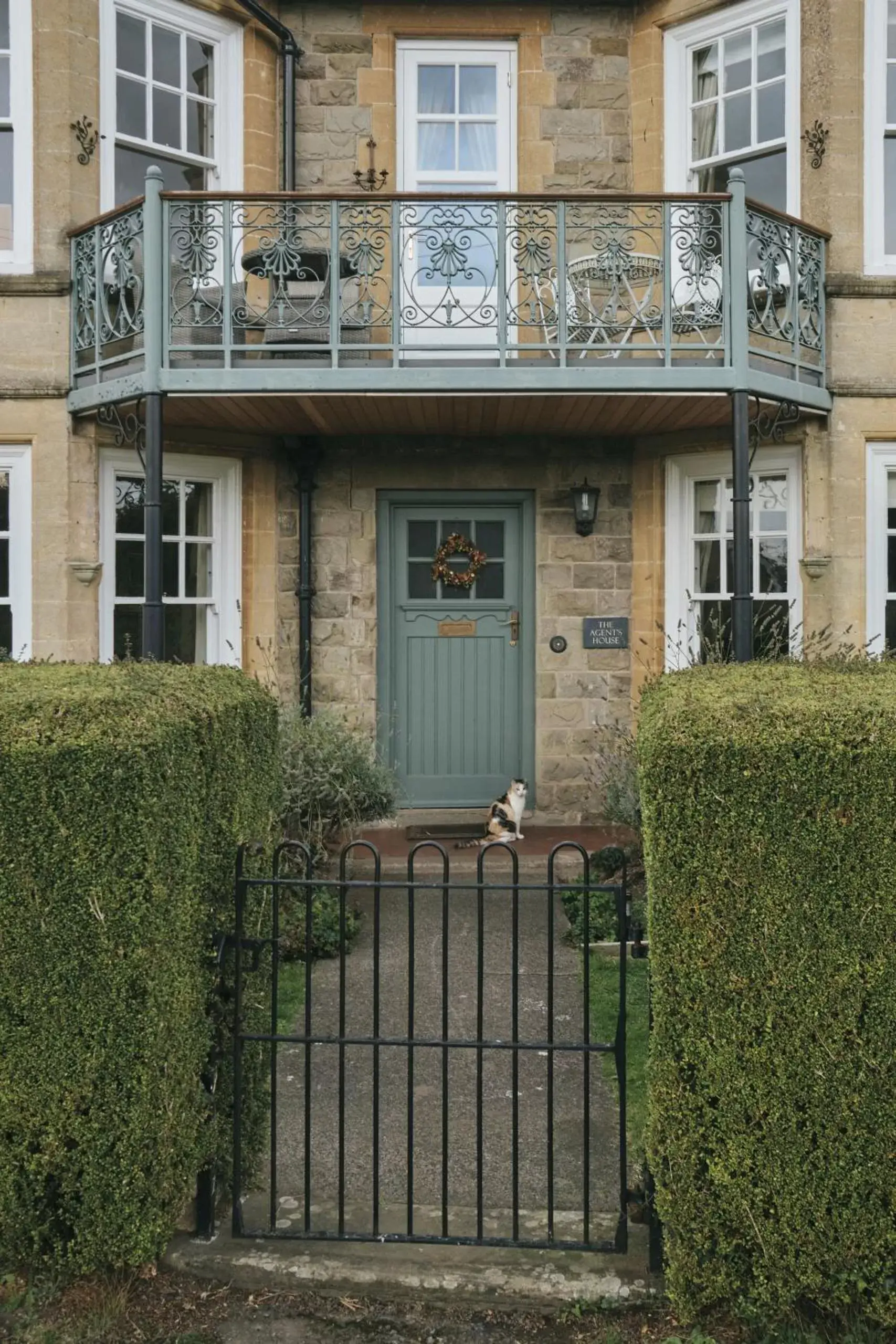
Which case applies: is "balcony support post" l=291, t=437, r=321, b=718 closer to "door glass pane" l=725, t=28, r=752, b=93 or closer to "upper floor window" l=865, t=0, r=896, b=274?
"door glass pane" l=725, t=28, r=752, b=93

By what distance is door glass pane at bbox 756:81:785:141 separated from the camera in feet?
28.4

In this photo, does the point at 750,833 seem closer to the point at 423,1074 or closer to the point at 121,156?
the point at 423,1074

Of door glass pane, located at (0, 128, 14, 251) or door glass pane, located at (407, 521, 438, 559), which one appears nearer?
door glass pane, located at (0, 128, 14, 251)

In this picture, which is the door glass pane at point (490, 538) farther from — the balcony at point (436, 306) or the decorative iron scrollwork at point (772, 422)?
the decorative iron scrollwork at point (772, 422)

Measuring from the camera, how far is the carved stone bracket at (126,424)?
7.93 meters

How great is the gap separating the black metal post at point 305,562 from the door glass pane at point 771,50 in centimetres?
454

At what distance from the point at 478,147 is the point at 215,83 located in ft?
7.14

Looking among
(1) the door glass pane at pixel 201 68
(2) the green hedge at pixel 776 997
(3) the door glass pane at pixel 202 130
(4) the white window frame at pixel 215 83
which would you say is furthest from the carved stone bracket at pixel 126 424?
(2) the green hedge at pixel 776 997

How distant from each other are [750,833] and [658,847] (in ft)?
0.77

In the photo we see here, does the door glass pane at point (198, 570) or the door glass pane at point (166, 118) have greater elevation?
the door glass pane at point (166, 118)

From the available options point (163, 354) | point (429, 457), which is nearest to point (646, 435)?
point (429, 457)

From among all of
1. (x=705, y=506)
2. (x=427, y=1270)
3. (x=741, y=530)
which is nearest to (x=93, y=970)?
(x=427, y=1270)

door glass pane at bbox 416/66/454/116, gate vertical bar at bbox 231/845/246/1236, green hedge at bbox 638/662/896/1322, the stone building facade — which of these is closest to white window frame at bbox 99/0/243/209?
the stone building facade

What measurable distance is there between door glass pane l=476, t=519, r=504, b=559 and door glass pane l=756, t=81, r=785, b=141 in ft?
12.0
